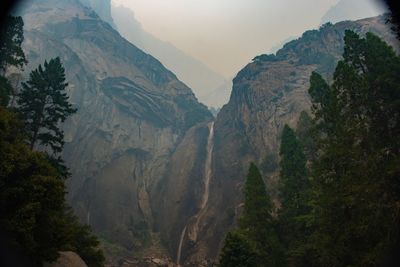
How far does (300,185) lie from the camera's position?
3578 cm

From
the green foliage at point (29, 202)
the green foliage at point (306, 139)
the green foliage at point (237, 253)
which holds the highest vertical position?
the green foliage at point (306, 139)

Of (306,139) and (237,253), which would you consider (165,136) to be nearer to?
(306,139)

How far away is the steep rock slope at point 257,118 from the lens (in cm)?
5988

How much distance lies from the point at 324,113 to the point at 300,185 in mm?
8600

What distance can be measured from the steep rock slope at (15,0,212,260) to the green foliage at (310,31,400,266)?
147ft

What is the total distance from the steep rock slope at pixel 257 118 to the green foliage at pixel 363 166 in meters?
26.8

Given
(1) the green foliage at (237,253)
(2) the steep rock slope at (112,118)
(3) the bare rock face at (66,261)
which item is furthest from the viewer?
(2) the steep rock slope at (112,118)

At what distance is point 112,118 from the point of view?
9169 cm

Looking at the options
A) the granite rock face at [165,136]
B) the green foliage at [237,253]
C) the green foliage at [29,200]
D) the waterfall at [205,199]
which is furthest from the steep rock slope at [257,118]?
the green foliage at [29,200]

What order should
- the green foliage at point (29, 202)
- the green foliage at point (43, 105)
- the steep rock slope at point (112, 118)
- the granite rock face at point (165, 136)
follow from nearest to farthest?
the green foliage at point (29, 202)
the green foliage at point (43, 105)
the granite rock face at point (165, 136)
the steep rock slope at point (112, 118)

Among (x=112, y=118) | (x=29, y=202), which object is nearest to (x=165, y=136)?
(x=112, y=118)

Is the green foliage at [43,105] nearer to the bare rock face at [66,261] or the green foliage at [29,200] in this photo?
the bare rock face at [66,261]

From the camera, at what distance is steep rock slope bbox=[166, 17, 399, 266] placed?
5988 centimetres

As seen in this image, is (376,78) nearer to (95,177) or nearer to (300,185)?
(300,185)
